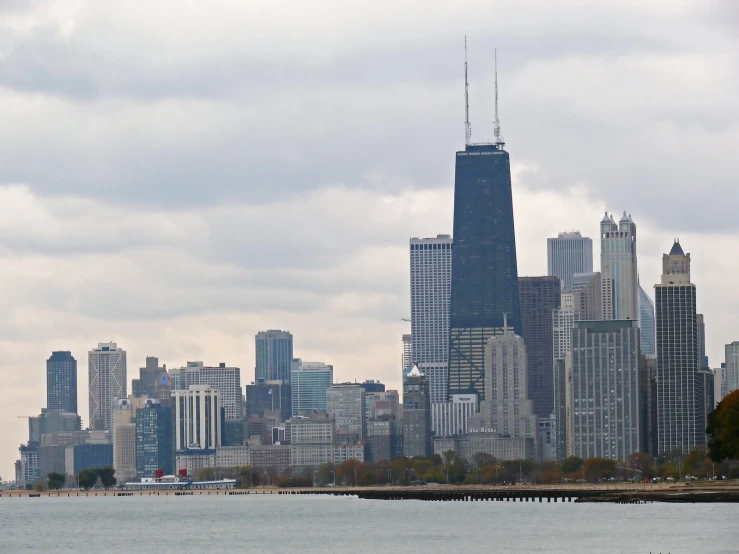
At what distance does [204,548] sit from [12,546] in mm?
27724

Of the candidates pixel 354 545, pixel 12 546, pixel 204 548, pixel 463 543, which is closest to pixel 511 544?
pixel 463 543

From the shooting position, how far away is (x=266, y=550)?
166125 mm

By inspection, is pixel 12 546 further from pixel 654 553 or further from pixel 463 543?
pixel 654 553

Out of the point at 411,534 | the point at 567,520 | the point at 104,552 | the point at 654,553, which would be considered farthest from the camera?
the point at 567,520

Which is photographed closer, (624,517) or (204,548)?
(204,548)

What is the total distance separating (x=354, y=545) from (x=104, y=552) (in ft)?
80.7

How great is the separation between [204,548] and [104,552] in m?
9.84

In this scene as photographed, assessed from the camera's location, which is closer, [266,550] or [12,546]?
[266,550]

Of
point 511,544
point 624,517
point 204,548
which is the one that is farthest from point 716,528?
point 204,548

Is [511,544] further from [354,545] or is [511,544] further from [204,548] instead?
[204,548]

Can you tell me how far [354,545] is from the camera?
16838 centimetres

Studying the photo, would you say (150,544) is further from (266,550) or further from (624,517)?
(624,517)

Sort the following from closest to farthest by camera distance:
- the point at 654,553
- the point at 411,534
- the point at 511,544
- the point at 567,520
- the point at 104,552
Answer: the point at 654,553 < the point at 511,544 < the point at 104,552 < the point at 411,534 < the point at 567,520

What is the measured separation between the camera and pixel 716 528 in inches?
6358
